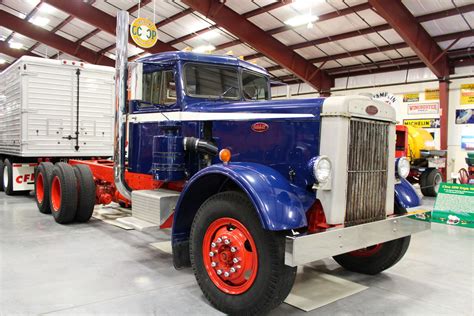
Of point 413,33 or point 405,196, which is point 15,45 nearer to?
point 413,33

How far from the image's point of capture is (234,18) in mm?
13156

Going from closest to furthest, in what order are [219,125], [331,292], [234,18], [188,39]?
1. [331,292]
2. [219,125]
3. [234,18]
4. [188,39]

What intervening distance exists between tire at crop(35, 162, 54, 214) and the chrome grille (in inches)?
200

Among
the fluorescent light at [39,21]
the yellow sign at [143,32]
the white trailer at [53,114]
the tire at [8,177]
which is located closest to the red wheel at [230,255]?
the white trailer at [53,114]

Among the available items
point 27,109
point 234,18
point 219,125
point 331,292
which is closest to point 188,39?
point 234,18

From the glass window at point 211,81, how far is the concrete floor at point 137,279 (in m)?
1.86

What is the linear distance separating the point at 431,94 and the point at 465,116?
1534 mm

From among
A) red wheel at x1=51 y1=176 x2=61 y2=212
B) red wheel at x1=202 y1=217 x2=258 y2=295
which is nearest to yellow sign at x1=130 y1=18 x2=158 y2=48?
red wheel at x1=51 y1=176 x2=61 y2=212

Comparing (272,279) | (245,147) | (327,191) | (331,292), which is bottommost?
(331,292)

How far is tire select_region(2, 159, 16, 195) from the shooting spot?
28.4 feet

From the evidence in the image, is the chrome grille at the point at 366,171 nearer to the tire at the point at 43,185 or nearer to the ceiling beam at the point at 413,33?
the tire at the point at 43,185

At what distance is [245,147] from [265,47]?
11.4 m

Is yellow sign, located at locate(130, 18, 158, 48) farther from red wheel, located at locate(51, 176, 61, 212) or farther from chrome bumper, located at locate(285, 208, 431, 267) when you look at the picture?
chrome bumper, located at locate(285, 208, 431, 267)

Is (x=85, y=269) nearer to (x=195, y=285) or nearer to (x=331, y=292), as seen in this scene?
(x=195, y=285)
